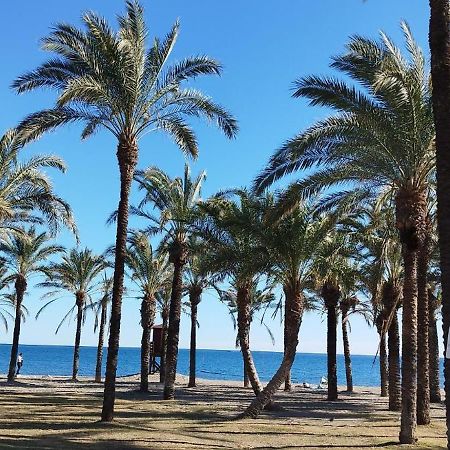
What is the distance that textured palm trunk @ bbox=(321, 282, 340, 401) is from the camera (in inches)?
1118

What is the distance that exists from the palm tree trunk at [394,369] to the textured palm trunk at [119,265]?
11.9 metres

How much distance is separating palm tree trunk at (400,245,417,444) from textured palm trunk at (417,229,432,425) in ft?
10.8

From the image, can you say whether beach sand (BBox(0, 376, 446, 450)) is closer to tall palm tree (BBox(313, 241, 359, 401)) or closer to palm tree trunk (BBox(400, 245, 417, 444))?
palm tree trunk (BBox(400, 245, 417, 444))

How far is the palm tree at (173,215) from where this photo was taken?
2594 cm

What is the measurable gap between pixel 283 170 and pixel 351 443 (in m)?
7.08

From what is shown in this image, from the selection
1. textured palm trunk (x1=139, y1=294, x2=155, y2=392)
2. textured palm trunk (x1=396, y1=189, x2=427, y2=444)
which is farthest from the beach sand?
textured palm trunk (x1=139, y1=294, x2=155, y2=392)

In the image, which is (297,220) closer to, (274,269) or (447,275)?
(274,269)

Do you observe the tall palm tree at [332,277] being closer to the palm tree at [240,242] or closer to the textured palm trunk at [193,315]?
the palm tree at [240,242]

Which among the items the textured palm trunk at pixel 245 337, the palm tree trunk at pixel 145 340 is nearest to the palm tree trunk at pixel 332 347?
the textured palm trunk at pixel 245 337

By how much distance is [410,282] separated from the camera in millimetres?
14898

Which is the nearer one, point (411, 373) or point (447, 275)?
point (447, 275)

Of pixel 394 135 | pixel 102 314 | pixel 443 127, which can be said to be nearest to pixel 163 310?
pixel 102 314

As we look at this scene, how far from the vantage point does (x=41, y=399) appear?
77.7 ft

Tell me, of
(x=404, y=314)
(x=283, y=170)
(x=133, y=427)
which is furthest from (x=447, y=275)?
(x=133, y=427)
